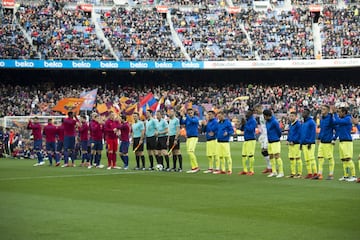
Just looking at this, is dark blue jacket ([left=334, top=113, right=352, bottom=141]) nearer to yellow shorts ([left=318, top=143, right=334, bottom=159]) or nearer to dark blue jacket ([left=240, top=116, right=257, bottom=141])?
yellow shorts ([left=318, top=143, right=334, bottom=159])

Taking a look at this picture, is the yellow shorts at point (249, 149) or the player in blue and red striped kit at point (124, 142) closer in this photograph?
the yellow shorts at point (249, 149)

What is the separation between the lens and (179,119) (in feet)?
97.8

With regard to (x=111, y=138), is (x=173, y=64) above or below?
above

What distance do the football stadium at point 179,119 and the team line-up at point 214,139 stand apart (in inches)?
2.3

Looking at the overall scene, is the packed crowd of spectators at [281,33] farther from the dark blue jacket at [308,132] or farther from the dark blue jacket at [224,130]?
the dark blue jacket at [308,132]

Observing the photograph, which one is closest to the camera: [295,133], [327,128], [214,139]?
[327,128]

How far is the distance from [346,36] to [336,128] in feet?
156

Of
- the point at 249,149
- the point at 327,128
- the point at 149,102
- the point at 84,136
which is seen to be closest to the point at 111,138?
the point at 84,136

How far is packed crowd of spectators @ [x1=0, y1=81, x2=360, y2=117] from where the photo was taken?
191 feet

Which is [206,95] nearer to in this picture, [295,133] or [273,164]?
[273,164]

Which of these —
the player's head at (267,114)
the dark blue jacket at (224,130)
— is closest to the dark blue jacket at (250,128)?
the dark blue jacket at (224,130)

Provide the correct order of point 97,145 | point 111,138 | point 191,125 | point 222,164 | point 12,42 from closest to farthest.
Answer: point 222,164
point 191,125
point 111,138
point 97,145
point 12,42

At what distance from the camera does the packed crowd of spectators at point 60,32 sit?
Result: 61.3 meters

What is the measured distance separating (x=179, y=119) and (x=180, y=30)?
39295mm
